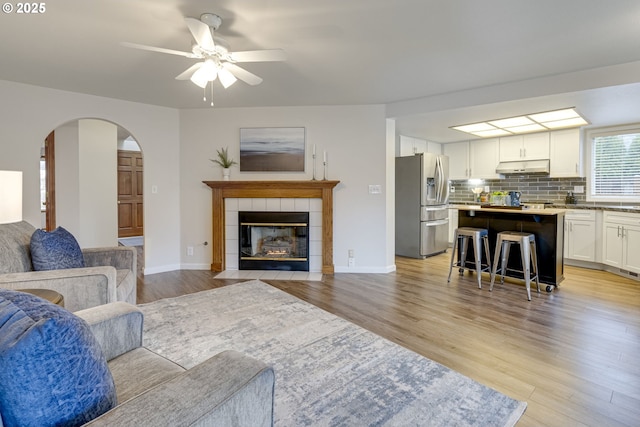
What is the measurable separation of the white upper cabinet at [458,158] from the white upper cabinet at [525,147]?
2.19 feet

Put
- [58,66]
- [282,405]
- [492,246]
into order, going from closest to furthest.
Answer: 1. [282,405]
2. [58,66]
3. [492,246]

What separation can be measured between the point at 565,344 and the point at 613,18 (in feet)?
7.55

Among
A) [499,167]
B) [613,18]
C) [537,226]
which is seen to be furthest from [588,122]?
[613,18]

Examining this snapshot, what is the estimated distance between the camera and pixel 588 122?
15.3 ft

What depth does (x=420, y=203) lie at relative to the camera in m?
5.59

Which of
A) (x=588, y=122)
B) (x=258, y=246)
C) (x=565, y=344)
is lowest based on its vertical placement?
(x=565, y=344)

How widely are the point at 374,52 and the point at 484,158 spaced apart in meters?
4.16

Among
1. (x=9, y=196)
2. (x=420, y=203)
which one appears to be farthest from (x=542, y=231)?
(x=9, y=196)

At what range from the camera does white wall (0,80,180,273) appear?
3.62 meters

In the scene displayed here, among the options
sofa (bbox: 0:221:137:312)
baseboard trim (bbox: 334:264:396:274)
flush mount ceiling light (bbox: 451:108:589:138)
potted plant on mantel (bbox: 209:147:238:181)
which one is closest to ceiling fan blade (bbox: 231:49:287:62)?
sofa (bbox: 0:221:137:312)

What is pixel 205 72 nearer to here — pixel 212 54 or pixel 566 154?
pixel 212 54

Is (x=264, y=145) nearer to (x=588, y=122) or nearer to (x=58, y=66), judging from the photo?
(x=58, y=66)

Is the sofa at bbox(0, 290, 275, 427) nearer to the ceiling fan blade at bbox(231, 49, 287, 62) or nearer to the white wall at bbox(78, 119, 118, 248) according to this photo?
the ceiling fan blade at bbox(231, 49, 287, 62)

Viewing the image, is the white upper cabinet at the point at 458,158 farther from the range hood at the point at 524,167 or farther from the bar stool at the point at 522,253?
the bar stool at the point at 522,253
